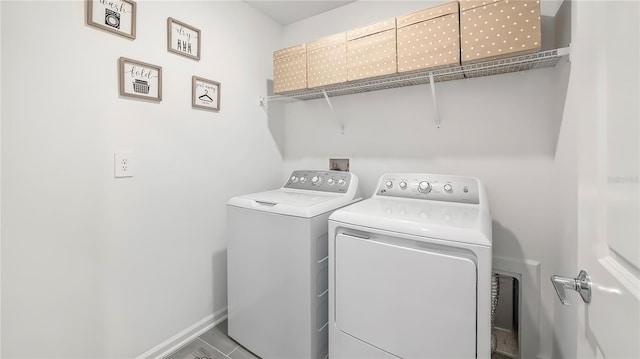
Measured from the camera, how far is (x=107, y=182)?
54.1 inches

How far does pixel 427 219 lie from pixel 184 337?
5.56ft

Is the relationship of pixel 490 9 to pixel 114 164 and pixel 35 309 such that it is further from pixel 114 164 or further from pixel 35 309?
pixel 35 309

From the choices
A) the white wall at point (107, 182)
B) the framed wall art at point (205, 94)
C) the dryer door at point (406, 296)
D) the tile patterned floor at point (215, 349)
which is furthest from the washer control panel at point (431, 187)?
the framed wall art at point (205, 94)

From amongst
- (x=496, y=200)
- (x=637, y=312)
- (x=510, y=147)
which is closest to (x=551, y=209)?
(x=496, y=200)

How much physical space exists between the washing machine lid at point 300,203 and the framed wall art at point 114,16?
1069mm

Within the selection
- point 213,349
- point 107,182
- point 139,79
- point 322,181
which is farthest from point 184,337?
point 139,79

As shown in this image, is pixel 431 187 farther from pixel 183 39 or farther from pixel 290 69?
pixel 183 39

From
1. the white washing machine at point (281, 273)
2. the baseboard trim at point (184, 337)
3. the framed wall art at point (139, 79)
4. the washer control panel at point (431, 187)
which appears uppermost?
the framed wall art at point (139, 79)

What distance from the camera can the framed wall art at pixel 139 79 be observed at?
1.40 meters

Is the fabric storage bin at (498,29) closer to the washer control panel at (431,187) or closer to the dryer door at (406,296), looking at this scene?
the washer control panel at (431,187)

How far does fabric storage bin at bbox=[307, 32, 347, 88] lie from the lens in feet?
5.69

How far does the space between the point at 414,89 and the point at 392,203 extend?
87 cm

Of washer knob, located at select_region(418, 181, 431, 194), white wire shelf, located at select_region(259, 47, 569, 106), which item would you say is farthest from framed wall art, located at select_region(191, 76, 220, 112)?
washer knob, located at select_region(418, 181, 431, 194)

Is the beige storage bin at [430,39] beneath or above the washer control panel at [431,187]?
above
